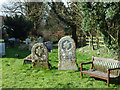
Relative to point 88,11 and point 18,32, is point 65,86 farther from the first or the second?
point 18,32

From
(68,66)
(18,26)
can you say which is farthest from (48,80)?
(18,26)

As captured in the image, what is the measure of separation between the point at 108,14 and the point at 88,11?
1.83m

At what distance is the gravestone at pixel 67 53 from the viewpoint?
302 inches

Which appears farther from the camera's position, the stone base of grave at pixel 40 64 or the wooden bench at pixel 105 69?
the stone base of grave at pixel 40 64

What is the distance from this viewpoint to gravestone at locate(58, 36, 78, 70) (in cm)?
768

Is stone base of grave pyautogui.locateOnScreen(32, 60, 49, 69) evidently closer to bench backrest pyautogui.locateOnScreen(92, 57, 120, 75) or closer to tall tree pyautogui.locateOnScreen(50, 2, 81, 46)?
bench backrest pyautogui.locateOnScreen(92, 57, 120, 75)

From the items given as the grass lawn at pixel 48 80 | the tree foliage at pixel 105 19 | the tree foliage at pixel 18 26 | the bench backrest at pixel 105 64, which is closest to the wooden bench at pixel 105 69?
the bench backrest at pixel 105 64

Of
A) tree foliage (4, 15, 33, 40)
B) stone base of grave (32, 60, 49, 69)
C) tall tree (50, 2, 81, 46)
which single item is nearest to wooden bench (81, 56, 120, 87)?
stone base of grave (32, 60, 49, 69)

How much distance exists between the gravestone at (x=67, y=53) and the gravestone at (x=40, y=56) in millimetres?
845

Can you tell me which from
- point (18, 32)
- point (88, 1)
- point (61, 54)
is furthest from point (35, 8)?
point (61, 54)

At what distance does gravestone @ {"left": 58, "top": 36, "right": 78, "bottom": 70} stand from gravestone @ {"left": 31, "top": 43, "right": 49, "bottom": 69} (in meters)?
0.85

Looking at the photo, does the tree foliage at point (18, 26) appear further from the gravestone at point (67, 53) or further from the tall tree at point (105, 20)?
the gravestone at point (67, 53)

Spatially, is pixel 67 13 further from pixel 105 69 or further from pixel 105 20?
pixel 105 69

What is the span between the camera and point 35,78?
21.6 ft
